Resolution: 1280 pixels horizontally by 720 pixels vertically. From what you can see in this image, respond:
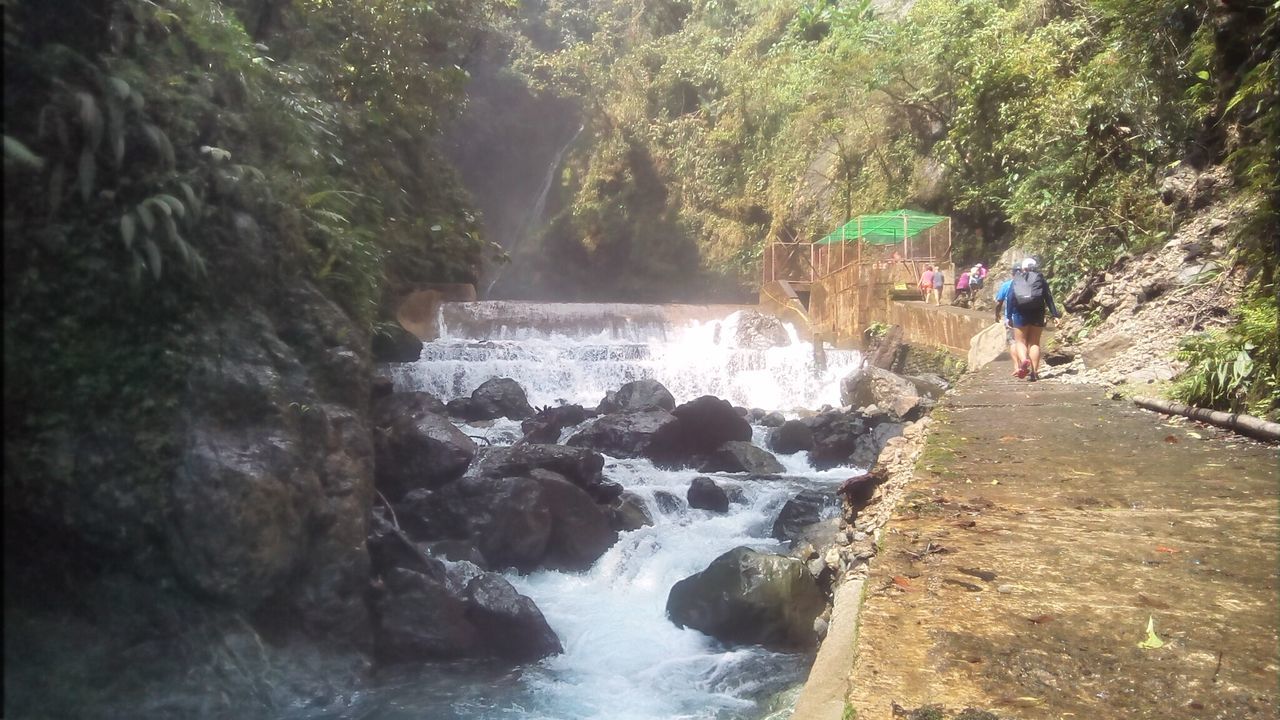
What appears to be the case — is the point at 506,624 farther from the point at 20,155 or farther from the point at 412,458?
the point at 20,155

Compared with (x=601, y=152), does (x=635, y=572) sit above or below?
below

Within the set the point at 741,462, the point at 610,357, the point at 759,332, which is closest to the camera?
the point at 741,462

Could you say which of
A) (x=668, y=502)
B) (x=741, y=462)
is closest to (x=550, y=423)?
(x=741, y=462)

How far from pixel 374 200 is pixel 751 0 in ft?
78.0

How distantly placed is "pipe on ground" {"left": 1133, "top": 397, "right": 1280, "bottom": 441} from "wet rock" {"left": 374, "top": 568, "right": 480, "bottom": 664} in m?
5.23

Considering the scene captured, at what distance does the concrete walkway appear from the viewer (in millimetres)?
1771

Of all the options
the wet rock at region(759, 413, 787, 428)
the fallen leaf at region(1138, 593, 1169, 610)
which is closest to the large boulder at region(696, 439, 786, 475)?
the wet rock at region(759, 413, 787, 428)

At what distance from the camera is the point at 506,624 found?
274 inches

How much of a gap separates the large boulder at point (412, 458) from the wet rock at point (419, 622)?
225 centimetres

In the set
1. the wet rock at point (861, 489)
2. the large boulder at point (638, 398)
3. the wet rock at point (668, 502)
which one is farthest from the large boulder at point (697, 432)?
the wet rock at point (861, 489)

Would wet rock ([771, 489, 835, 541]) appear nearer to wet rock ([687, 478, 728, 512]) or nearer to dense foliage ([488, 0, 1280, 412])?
wet rock ([687, 478, 728, 512])

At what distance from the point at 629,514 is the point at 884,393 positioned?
22.2 feet

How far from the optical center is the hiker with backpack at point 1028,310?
26.9 ft

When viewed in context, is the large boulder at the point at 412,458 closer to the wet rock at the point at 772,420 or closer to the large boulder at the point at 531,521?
the large boulder at the point at 531,521
